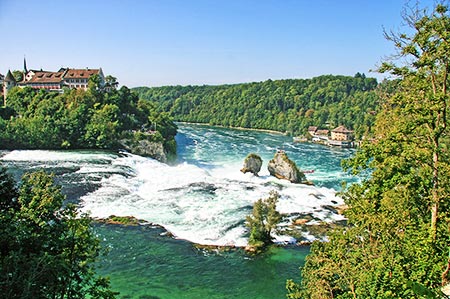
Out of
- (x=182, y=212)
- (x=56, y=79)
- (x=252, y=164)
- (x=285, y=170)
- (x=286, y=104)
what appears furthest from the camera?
(x=286, y=104)

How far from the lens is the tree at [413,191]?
873 cm

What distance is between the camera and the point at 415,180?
10148mm

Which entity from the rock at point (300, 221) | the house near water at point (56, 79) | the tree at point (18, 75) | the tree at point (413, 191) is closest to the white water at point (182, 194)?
the rock at point (300, 221)

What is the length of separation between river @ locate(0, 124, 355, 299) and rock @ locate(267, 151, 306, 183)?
119cm

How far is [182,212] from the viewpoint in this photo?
93.6ft

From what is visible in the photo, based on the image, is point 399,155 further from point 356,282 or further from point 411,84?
point 356,282

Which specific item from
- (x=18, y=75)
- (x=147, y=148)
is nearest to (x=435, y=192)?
(x=147, y=148)

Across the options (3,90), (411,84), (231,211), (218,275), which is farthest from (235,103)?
(411,84)

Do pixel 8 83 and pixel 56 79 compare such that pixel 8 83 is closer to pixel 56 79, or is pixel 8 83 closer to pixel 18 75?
pixel 18 75

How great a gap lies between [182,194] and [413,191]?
24.4 metres

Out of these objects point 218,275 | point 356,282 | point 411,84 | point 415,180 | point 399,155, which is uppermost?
point 411,84

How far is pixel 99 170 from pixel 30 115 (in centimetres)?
2222

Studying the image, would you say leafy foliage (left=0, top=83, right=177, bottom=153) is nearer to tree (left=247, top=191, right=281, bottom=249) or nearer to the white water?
the white water

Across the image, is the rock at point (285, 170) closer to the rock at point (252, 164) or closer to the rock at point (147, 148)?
the rock at point (252, 164)
